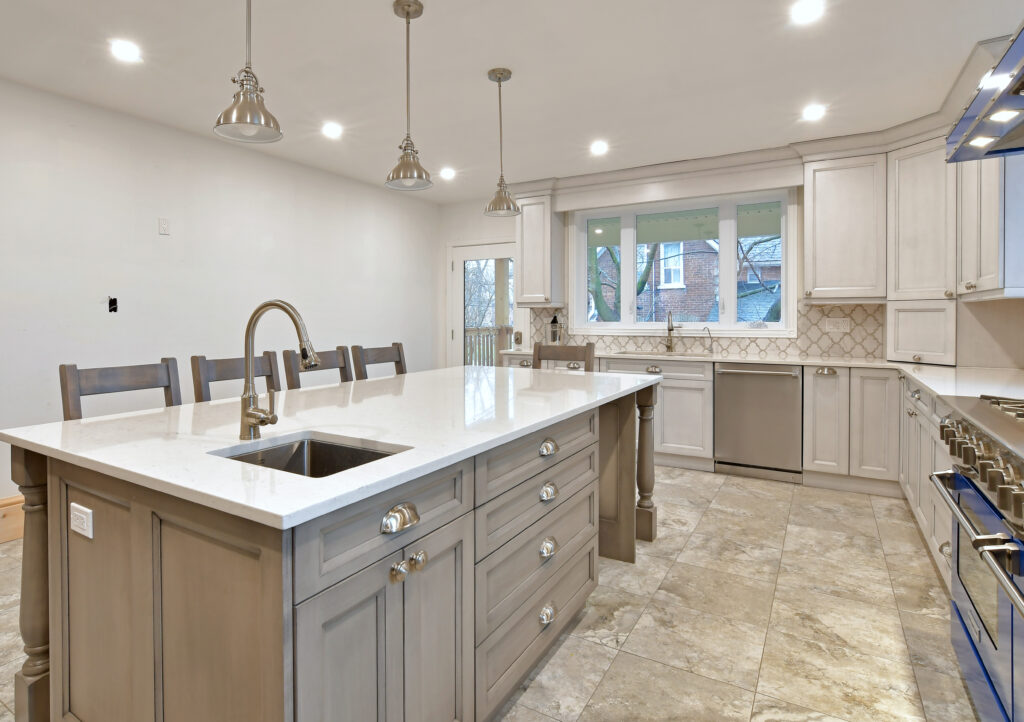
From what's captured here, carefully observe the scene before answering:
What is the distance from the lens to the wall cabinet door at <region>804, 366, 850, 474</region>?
3.91 meters

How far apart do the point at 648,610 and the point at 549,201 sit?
12.9 feet

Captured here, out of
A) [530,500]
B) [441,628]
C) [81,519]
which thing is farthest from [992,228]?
[81,519]

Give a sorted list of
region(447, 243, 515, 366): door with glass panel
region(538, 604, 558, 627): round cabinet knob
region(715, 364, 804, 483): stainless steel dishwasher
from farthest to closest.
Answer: region(447, 243, 515, 366): door with glass panel
region(715, 364, 804, 483): stainless steel dishwasher
region(538, 604, 558, 627): round cabinet knob

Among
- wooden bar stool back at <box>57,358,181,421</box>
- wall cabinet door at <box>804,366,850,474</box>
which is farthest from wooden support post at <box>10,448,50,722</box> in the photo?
wall cabinet door at <box>804,366,850,474</box>

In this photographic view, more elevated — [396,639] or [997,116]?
[997,116]

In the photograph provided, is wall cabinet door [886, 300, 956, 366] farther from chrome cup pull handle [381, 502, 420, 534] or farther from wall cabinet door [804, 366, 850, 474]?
chrome cup pull handle [381, 502, 420, 534]

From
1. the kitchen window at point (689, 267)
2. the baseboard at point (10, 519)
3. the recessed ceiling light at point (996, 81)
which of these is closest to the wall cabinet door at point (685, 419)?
the kitchen window at point (689, 267)

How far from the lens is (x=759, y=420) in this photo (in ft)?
13.8

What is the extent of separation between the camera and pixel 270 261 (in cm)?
443

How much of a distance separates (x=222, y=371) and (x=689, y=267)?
4.09 metres

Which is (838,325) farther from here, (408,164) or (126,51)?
(126,51)

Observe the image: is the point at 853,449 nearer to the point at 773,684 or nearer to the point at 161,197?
the point at 773,684

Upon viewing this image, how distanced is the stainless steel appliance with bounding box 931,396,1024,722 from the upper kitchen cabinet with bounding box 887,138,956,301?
193cm

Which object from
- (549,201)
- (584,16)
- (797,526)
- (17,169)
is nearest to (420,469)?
(584,16)
